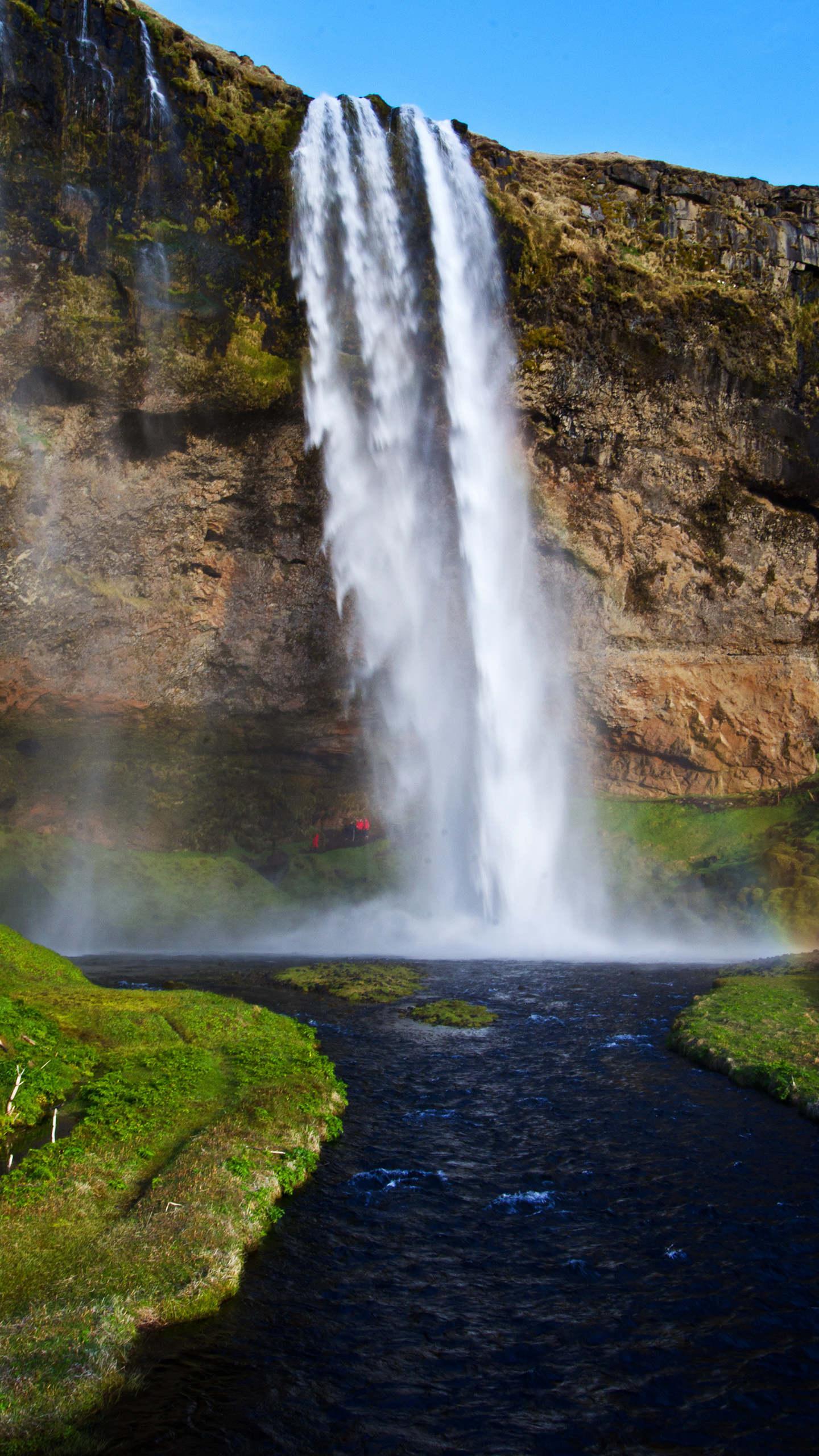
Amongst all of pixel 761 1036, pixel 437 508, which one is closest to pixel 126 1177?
pixel 761 1036

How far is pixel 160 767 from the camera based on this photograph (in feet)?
143

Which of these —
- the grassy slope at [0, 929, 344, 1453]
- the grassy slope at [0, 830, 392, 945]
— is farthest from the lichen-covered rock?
the grassy slope at [0, 929, 344, 1453]

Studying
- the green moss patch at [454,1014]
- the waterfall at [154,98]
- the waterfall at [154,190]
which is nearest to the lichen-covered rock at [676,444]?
the waterfall at [154,98]

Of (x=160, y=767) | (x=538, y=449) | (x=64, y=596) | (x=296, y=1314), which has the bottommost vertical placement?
(x=296, y=1314)

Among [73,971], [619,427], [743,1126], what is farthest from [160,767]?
[743,1126]

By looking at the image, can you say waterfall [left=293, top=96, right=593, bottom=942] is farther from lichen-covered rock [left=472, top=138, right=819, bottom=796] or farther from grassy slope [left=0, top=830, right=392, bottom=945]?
grassy slope [left=0, top=830, right=392, bottom=945]

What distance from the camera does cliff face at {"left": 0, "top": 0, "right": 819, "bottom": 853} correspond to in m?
32.2

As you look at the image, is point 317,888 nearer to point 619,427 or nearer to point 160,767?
point 160,767

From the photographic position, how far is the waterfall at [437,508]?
34.8m

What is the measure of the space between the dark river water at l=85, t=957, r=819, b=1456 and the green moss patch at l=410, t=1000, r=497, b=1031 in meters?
4.48

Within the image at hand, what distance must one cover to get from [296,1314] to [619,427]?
120 feet

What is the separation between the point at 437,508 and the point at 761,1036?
2676 centimetres

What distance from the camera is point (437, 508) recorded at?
3806 cm

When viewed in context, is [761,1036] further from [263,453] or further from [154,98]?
[154,98]
